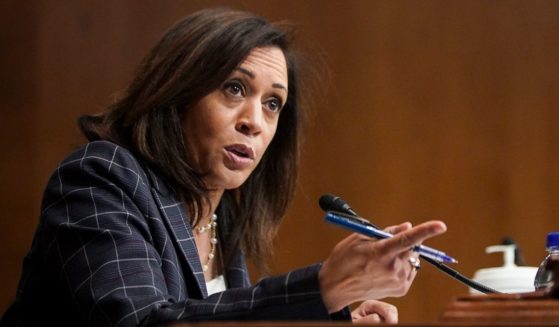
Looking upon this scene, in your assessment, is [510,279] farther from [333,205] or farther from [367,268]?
[367,268]

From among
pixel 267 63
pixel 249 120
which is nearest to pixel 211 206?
pixel 249 120

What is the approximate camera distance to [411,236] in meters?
1.05

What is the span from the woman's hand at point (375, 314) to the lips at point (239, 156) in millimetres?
343

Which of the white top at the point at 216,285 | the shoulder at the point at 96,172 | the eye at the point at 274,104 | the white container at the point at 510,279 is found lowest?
the white container at the point at 510,279

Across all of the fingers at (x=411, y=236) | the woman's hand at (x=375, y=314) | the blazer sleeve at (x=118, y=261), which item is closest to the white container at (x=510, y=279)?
the woman's hand at (x=375, y=314)

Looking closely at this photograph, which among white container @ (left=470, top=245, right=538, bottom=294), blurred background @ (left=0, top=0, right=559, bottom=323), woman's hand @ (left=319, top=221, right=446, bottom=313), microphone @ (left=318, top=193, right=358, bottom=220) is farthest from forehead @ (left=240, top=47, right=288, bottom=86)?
blurred background @ (left=0, top=0, right=559, bottom=323)

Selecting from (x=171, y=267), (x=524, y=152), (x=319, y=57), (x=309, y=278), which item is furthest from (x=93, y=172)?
(x=524, y=152)

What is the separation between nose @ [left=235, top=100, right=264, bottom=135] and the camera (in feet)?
5.87

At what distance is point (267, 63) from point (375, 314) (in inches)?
21.0

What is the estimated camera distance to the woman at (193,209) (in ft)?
3.90

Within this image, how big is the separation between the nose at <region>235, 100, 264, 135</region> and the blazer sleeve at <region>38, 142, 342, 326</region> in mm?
254

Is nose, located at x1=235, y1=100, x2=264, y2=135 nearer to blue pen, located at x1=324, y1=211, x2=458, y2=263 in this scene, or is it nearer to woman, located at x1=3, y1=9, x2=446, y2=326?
woman, located at x1=3, y1=9, x2=446, y2=326

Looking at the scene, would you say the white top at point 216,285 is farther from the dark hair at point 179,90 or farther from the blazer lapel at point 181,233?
the blazer lapel at point 181,233

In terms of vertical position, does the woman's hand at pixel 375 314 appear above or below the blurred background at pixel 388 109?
below
